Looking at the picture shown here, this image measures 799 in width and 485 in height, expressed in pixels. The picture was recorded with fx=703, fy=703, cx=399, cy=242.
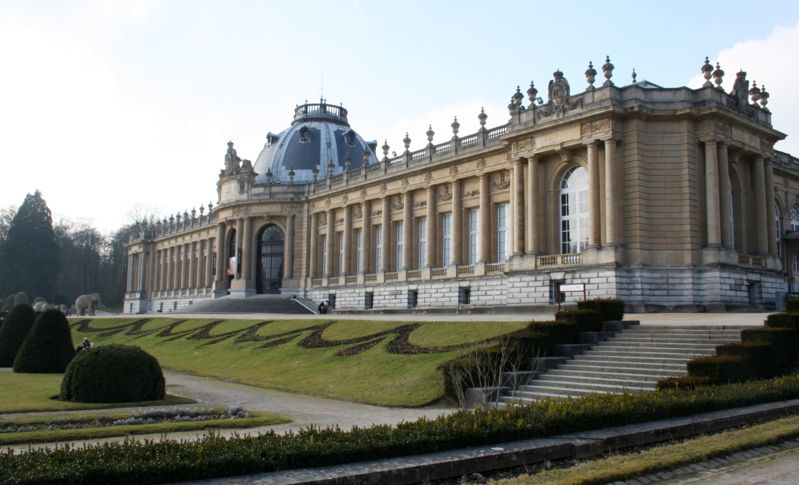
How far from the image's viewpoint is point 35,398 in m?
20.4

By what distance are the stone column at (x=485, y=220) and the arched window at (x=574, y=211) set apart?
7240 mm

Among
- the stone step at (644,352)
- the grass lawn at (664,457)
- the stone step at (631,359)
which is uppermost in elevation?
the stone step at (644,352)

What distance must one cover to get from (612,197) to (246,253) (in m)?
41.0

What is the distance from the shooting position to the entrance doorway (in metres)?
69.3

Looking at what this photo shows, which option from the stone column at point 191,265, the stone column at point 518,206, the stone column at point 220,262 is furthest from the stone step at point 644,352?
the stone column at point 191,265

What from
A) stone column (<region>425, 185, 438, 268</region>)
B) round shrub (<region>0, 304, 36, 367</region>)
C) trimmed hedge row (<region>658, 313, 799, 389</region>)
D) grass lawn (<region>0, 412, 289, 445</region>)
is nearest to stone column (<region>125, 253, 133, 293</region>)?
stone column (<region>425, 185, 438, 268</region>)

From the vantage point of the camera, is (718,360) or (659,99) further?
(659,99)

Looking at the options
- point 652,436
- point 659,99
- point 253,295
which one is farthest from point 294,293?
point 652,436

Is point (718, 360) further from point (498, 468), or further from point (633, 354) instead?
point (498, 468)

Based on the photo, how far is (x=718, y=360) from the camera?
54.0ft

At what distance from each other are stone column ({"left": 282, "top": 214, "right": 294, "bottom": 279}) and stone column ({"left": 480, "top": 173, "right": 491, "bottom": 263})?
2506 cm

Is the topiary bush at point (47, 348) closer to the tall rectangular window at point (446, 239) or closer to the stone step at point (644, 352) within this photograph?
the stone step at point (644, 352)

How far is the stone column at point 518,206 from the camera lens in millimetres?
41681

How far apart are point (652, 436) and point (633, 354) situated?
1020cm
